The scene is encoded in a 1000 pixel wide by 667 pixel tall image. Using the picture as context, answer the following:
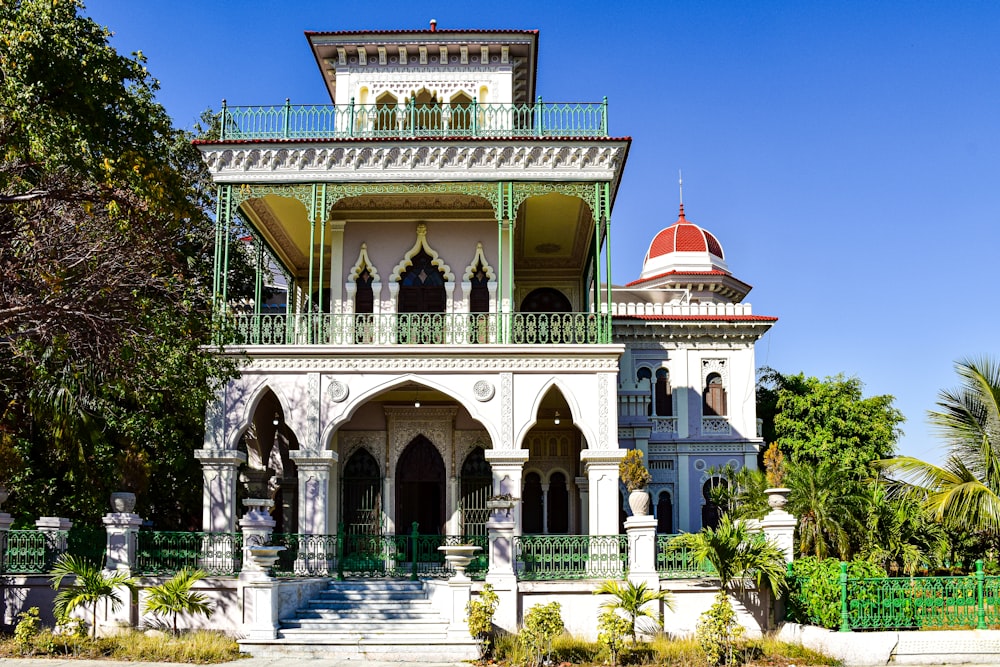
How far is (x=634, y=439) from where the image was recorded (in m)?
25.9

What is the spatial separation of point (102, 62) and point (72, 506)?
933cm

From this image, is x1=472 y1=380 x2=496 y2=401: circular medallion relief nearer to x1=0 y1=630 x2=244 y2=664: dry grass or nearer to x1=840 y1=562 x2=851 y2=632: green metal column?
x1=0 y1=630 x2=244 y2=664: dry grass

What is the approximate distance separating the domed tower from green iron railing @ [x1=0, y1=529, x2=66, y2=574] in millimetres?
20527

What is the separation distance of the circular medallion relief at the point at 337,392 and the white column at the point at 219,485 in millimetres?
2018

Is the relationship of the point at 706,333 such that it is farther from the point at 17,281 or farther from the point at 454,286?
the point at 17,281

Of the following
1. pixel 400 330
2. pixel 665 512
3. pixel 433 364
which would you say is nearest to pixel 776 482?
pixel 433 364

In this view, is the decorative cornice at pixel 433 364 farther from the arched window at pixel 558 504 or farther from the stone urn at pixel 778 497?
the arched window at pixel 558 504

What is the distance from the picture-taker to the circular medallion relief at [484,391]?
19.1 metres

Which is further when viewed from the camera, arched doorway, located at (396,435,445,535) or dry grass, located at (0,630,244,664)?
arched doorway, located at (396,435,445,535)

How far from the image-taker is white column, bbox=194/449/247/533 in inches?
738

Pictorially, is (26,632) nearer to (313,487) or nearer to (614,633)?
(313,487)

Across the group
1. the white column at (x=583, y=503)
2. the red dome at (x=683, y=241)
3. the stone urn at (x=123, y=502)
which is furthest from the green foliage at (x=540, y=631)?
the red dome at (x=683, y=241)

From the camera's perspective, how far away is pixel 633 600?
1505cm

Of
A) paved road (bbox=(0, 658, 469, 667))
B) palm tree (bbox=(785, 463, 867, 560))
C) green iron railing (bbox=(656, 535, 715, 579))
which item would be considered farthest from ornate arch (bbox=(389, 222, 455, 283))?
paved road (bbox=(0, 658, 469, 667))
